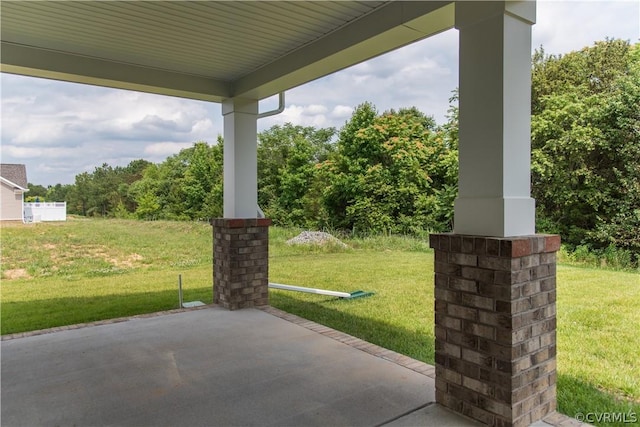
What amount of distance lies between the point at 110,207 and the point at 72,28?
20.7 m

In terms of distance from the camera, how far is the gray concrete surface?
2.47 metres

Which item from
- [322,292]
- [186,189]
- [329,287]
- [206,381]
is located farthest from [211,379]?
[186,189]

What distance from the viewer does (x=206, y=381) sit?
2977mm

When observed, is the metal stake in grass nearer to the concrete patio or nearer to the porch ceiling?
the concrete patio

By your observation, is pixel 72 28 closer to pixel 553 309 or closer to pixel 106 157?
pixel 553 309

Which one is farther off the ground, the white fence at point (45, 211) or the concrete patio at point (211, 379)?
the white fence at point (45, 211)

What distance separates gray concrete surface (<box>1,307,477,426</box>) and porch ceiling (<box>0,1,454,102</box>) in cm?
255

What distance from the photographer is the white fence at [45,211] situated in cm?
1538

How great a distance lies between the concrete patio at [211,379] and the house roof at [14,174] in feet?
Result: 47.2

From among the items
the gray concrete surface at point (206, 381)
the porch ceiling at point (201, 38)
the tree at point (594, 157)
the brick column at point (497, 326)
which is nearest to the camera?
the brick column at point (497, 326)

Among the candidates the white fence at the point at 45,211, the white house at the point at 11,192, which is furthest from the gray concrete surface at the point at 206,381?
the white fence at the point at 45,211

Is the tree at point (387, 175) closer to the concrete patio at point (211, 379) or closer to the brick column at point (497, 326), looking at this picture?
the concrete patio at point (211, 379)

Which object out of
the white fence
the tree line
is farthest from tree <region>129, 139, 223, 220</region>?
the white fence

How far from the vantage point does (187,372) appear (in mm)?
3145
